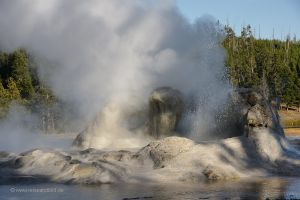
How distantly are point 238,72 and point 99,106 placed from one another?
36478 millimetres

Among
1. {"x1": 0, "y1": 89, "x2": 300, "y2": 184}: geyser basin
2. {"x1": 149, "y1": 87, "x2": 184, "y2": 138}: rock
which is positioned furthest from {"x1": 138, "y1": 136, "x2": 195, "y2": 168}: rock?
{"x1": 149, "y1": 87, "x2": 184, "y2": 138}: rock

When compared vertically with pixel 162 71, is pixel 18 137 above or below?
below

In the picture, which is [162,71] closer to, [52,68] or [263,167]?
[52,68]

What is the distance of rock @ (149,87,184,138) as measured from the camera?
1426 centimetres

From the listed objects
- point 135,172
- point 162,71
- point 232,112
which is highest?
point 162,71

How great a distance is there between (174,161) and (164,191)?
203cm

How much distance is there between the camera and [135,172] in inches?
396

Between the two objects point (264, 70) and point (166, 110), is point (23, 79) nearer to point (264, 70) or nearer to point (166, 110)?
point (166, 110)

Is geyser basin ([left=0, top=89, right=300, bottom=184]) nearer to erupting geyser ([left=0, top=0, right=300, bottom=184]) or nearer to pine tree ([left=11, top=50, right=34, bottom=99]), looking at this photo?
erupting geyser ([left=0, top=0, right=300, bottom=184])

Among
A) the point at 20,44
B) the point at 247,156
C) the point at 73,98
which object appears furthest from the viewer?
the point at 73,98

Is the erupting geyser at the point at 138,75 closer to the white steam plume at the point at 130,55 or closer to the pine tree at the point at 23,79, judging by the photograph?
the white steam plume at the point at 130,55

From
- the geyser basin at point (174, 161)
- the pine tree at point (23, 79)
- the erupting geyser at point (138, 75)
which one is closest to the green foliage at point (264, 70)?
the pine tree at point (23, 79)

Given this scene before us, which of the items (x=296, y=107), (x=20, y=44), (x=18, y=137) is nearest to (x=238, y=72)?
(x=296, y=107)

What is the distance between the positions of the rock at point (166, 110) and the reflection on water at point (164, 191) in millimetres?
5007
